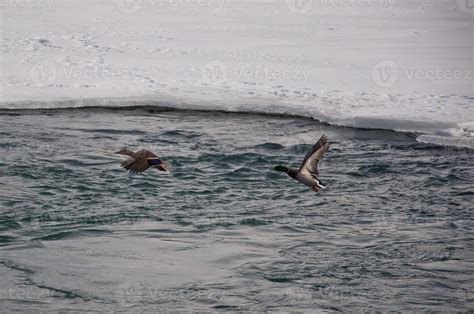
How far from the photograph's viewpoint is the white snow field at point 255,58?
11.9 metres

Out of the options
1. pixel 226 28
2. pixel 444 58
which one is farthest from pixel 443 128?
pixel 226 28

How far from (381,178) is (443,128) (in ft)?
6.35

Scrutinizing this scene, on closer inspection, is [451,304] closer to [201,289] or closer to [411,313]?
[411,313]

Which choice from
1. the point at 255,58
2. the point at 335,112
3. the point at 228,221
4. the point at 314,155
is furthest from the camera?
Result: the point at 255,58

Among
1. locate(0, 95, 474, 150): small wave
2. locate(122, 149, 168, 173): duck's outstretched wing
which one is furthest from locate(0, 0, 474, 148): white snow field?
locate(122, 149, 168, 173): duck's outstretched wing

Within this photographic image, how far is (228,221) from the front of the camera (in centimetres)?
820

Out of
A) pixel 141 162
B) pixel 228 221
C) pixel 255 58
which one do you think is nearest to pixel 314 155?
pixel 141 162

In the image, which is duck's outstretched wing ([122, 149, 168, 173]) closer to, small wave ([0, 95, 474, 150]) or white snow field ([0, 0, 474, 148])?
small wave ([0, 95, 474, 150])

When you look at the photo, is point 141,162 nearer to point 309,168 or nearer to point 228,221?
point 309,168

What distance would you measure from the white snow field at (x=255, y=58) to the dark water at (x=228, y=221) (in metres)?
0.71

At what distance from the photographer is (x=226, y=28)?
16141 mm

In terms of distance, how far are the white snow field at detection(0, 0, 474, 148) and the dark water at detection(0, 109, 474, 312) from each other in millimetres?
708

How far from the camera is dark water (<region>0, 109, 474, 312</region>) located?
6801 millimetres

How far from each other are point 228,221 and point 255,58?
6326mm
